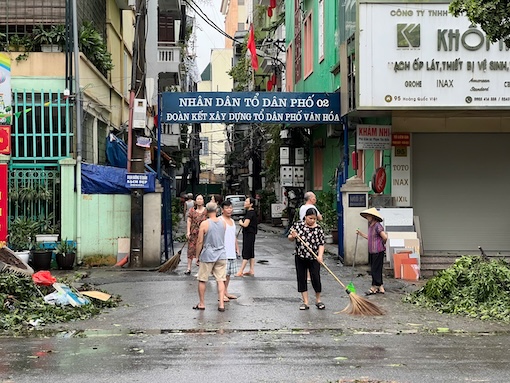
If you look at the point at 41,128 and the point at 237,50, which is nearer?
the point at 41,128

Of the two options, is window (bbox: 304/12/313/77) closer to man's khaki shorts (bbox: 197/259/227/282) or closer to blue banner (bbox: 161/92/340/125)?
blue banner (bbox: 161/92/340/125)

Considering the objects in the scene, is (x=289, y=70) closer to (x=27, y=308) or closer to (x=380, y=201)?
(x=380, y=201)

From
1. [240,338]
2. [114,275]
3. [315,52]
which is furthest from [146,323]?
[315,52]

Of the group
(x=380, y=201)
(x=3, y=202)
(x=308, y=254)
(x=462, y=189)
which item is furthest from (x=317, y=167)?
(x=308, y=254)

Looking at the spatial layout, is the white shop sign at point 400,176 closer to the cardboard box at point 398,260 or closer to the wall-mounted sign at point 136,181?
the cardboard box at point 398,260

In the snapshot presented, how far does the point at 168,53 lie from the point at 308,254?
26.3 metres

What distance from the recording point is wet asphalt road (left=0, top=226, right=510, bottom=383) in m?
7.73

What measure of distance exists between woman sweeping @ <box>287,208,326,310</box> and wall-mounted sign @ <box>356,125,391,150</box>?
6.67 m

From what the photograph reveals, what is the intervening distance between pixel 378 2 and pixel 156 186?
6.58 meters

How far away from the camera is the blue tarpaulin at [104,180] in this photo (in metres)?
17.8

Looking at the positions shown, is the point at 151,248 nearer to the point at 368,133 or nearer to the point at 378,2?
the point at 368,133

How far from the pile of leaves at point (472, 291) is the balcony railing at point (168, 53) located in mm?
25661

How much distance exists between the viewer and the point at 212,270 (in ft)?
40.2

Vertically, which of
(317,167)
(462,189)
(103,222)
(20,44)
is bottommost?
(103,222)
